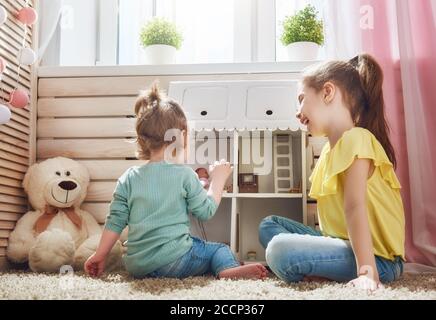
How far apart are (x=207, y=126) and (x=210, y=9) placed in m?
0.71

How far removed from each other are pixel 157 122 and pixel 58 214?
60cm

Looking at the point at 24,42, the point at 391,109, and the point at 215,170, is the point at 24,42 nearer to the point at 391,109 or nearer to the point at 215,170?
the point at 215,170

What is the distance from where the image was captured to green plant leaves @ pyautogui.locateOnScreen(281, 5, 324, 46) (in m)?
1.81

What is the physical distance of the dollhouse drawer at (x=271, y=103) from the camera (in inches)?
62.0

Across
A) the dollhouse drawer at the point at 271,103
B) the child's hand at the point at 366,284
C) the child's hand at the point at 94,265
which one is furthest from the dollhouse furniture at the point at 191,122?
the child's hand at the point at 366,284

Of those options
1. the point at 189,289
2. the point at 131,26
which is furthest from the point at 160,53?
the point at 189,289

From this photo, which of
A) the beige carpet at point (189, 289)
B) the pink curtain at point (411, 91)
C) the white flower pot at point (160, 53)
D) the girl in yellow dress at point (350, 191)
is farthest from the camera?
the white flower pot at point (160, 53)

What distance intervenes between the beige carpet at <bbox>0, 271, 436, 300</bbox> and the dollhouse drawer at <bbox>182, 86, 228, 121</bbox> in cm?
59

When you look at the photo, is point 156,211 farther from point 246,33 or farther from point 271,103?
point 246,33

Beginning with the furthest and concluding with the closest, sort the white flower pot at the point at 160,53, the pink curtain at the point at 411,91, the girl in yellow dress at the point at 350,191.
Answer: the white flower pot at the point at 160,53
the pink curtain at the point at 411,91
the girl in yellow dress at the point at 350,191

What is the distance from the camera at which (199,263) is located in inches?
48.5

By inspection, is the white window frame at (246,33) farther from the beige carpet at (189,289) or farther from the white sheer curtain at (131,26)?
the beige carpet at (189,289)

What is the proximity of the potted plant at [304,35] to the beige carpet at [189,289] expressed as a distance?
35.3 inches
